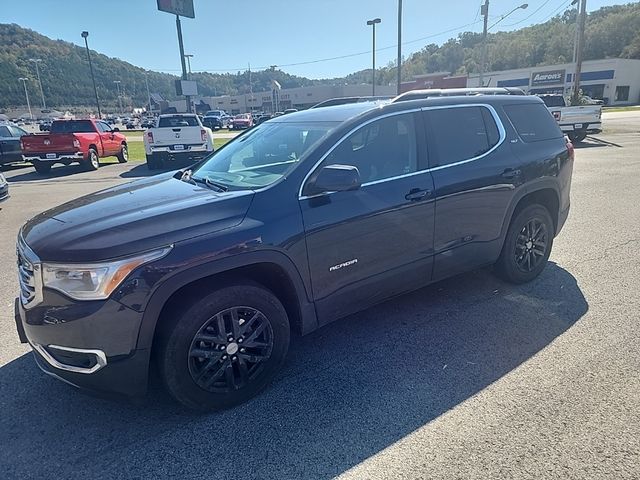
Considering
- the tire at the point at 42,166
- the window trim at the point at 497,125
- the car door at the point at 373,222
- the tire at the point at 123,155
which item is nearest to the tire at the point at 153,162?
the tire at the point at 42,166

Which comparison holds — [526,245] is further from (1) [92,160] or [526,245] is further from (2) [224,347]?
(1) [92,160]

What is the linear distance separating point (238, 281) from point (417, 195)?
1.56m

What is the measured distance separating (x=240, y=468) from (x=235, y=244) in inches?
47.6

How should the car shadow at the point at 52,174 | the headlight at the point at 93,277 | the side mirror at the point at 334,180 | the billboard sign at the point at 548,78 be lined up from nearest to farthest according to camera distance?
the headlight at the point at 93,277, the side mirror at the point at 334,180, the car shadow at the point at 52,174, the billboard sign at the point at 548,78

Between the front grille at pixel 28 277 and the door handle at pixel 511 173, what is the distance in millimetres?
3683

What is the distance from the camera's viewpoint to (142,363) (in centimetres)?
243

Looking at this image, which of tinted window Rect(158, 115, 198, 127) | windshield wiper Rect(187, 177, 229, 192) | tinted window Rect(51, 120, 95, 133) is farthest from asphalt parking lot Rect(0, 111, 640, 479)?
tinted window Rect(51, 120, 95, 133)

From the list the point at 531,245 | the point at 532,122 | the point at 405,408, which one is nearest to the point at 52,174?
the point at 532,122

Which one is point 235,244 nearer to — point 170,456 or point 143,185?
point 170,456

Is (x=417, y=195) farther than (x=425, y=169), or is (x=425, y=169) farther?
(x=425, y=169)

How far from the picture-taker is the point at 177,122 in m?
15.1

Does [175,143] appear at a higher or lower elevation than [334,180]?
lower

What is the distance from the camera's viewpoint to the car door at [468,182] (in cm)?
361

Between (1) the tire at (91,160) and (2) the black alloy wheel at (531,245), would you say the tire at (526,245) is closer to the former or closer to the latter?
(2) the black alloy wheel at (531,245)
